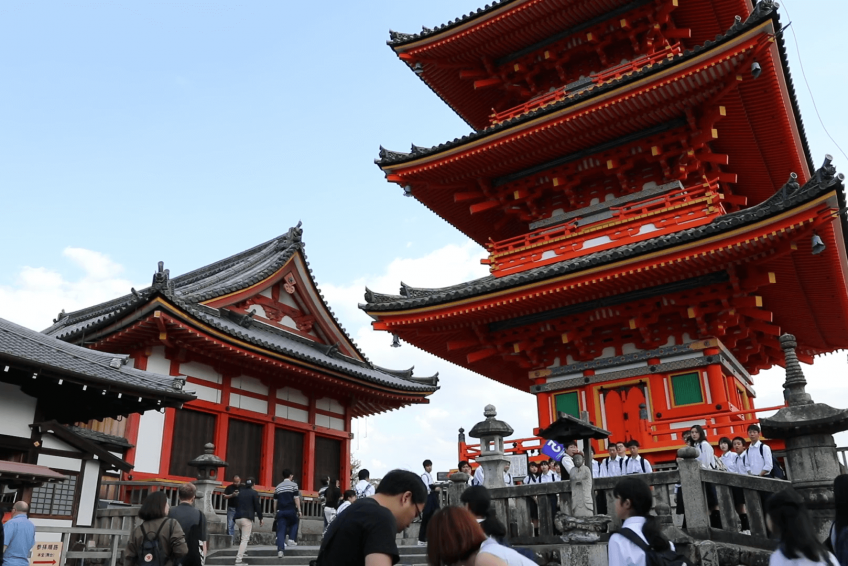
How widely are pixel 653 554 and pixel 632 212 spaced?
11870mm

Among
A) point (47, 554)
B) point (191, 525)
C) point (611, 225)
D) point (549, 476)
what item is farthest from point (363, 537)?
point (611, 225)

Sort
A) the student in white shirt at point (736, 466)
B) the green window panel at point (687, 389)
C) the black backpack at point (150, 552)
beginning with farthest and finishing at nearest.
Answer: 1. the green window panel at point (687, 389)
2. the student in white shirt at point (736, 466)
3. the black backpack at point (150, 552)

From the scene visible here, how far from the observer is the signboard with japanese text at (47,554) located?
9836 mm

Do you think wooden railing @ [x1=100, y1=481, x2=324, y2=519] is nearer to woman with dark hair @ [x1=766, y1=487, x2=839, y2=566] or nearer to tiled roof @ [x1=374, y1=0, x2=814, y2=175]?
tiled roof @ [x1=374, y1=0, x2=814, y2=175]

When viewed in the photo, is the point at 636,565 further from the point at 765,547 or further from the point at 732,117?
the point at 732,117

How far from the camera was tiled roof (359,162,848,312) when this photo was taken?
11359 mm

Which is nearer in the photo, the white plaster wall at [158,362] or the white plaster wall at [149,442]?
the white plaster wall at [149,442]

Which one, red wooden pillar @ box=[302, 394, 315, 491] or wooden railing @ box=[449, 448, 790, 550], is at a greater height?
red wooden pillar @ box=[302, 394, 315, 491]

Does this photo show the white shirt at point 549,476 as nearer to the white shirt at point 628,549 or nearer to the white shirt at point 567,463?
the white shirt at point 567,463

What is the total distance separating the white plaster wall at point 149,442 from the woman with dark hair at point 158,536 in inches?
403

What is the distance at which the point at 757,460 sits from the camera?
9.50 meters

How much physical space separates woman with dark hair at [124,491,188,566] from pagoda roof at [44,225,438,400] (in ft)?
31.9

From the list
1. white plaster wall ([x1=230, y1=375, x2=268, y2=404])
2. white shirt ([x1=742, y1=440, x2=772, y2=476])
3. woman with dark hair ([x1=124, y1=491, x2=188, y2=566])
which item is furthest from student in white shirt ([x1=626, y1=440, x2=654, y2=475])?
white plaster wall ([x1=230, y1=375, x2=268, y2=404])

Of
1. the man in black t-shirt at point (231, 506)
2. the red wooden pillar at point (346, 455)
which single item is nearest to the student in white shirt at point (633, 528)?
the man in black t-shirt at point (231, 506)
